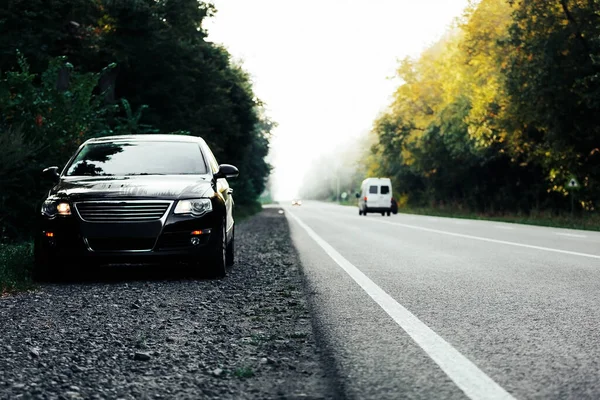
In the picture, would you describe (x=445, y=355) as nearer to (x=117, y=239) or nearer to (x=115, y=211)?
(x=117, y=239)

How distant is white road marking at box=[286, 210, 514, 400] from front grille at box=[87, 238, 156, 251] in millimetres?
2561

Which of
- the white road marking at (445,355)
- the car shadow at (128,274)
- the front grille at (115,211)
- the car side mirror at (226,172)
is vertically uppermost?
the car side mirror at (226,172)

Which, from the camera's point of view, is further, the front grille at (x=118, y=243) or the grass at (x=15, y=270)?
the front grille at (x=118, y=243)

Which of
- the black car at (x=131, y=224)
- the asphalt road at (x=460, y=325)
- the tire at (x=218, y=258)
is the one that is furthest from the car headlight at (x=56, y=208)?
the asphalt road at (x=460, y=325)

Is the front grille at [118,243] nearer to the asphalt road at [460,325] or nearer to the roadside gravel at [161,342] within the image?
the roadside gravel at [161,342]

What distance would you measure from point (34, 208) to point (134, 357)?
8.51m

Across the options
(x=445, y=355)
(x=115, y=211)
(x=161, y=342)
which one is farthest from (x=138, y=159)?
(x=445, y=355)

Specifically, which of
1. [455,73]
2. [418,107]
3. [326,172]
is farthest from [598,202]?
[326,172]

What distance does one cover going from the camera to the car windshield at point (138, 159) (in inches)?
377

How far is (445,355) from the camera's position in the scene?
15.7ft

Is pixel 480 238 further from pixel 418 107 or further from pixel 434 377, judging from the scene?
pixel 418 107

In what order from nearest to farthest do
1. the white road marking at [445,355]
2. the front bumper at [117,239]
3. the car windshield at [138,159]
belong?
the white road marking at [445,355]
the front bumper at [117,239]
the car windshield at [138,159]

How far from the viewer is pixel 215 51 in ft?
113

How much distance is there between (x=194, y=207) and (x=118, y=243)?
941 mm
